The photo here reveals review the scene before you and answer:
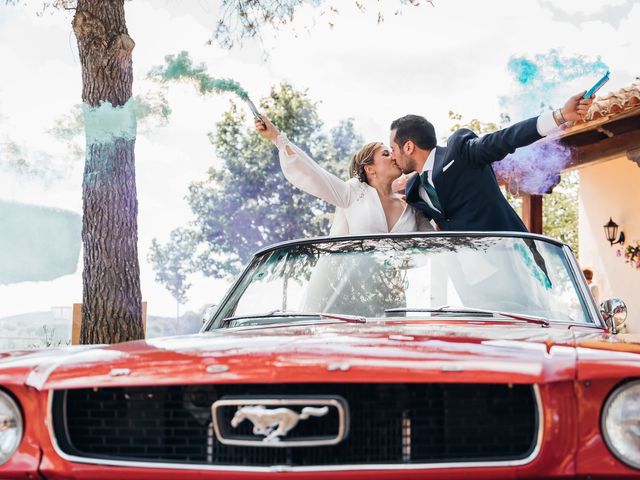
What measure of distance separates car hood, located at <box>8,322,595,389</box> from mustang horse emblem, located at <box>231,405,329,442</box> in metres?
0.07

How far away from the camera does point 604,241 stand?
1507 centimetres

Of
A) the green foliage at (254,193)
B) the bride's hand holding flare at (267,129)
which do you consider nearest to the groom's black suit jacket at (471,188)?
the bride's hand holding flare at (267,129)

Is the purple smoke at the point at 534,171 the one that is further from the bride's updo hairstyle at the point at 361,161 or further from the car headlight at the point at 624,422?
the car headlight at the point at 624,422

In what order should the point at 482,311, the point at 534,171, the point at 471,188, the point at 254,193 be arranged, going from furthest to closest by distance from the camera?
the point at 254,193, the point at 534,171, the point at 471,188, the point at 482,311

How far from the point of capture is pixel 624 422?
207 centimetres

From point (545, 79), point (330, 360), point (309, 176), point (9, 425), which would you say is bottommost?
point (9, 425)

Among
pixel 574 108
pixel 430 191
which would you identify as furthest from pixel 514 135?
pixel 430 191

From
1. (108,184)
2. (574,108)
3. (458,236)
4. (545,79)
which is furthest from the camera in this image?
(545,79)

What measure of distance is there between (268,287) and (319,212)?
38001 mm

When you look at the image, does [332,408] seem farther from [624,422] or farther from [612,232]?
[612,232]

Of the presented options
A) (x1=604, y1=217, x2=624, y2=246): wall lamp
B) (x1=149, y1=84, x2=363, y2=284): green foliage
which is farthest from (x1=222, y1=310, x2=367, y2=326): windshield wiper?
(x1=149, y1=84, x2=363, y2=284): green foliage

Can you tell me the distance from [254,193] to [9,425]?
4078cm

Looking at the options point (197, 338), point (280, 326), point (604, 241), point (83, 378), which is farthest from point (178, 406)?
point (604, 241)

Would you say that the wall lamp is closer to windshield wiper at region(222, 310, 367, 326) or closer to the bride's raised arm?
the bride's raised arm
